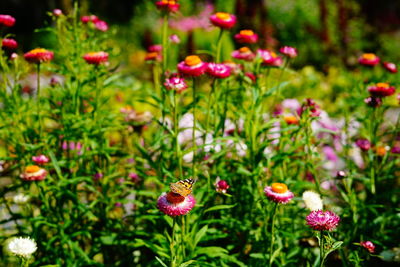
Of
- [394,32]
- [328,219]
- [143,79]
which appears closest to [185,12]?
[143,79]

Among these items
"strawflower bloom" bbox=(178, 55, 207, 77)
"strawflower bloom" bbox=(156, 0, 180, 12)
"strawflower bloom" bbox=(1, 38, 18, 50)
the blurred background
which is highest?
"strawflower bloom" bbox=(156, 0, 180, 12)

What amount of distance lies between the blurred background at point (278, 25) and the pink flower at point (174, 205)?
5.11m

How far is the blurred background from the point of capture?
25.7 ft

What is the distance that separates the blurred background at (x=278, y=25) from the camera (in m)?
7.84

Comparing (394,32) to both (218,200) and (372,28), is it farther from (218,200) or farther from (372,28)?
(218,200)

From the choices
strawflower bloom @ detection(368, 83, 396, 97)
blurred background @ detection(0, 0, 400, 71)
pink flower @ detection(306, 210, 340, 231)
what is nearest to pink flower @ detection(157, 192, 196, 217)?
pink flower @ detection(306, 210, 340, 231)

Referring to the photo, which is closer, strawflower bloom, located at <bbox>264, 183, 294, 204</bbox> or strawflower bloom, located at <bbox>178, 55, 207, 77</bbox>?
strawflower bloom, located at <bbox>264, 183, 294, 204</bbox>

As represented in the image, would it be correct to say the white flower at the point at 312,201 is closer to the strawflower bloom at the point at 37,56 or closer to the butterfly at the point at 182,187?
the butterfly at the point at 182,187

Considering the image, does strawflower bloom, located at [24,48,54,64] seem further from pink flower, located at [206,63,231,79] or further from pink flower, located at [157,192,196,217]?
pink flower, located at [157,192,196,217]

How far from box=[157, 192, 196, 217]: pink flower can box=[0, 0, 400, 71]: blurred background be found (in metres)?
5.11

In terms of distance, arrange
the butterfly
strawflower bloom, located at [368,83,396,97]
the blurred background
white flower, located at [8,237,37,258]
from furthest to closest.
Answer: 1. the blurred background
2. strawflower bloom, located at [368,83,396,97]
3. white flower, located at [8,237,37,258]
4. the butterfly

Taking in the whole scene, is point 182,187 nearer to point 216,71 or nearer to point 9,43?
point 216,71

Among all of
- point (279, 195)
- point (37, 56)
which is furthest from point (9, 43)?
point (279, 195)

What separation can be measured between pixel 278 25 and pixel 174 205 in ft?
28.6
